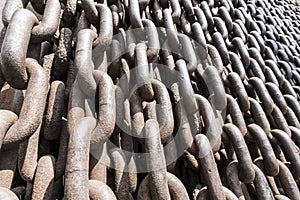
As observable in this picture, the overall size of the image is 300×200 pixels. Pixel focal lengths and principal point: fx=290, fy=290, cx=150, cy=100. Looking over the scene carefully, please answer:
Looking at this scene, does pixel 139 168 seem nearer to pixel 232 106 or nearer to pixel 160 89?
pixel 160 89

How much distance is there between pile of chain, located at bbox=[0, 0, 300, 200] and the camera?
1.61 feet

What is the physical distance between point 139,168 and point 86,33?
0.31m

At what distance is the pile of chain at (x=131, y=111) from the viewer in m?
0.49

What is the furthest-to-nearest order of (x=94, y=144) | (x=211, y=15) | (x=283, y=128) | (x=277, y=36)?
(x=277, y=36) < (x=211, y=15) < (x=283, y=128) < (x=94, y=144)

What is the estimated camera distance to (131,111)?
2.12 ft

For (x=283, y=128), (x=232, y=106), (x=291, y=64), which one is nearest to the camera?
(x=232, y=106)

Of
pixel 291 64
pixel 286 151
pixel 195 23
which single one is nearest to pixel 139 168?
pixel 286 151

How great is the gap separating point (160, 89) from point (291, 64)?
101 centimetres

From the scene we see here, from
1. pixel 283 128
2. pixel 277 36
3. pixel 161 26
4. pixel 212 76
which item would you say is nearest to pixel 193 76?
pixel 212 76

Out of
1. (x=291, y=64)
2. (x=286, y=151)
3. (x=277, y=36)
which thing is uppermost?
(x=277, y=36)

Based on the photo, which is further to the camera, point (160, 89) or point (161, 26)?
point (161, 26)

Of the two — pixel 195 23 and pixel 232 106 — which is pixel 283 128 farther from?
pixel 195 23

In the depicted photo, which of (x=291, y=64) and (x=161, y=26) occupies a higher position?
(x=291, y=64)

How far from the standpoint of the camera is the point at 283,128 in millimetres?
932
